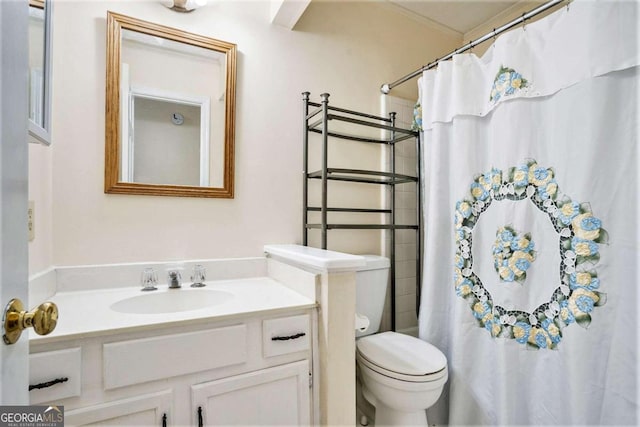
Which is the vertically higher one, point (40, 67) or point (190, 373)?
point (40, 67)

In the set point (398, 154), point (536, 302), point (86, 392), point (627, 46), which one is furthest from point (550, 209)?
point (86, 392)

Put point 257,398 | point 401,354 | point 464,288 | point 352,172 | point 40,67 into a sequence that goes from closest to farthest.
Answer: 1. point 40,67
2. point 257,398
3. point 401,354
4. point 464,288
5. point 352,172

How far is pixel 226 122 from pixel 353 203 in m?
0.83

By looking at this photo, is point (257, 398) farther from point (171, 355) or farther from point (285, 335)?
point (171, 355)

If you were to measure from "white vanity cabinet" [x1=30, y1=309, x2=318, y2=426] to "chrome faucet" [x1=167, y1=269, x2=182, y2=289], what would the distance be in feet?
1.36

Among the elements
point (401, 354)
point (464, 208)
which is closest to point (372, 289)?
point (401, 354)

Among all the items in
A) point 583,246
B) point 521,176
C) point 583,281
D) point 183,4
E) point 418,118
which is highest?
point 183,4

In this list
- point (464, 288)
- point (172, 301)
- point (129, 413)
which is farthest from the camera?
point (464, 288)

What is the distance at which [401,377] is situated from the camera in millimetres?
1218

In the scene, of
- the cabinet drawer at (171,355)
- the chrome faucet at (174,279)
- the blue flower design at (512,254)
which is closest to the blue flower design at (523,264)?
the blue flower design at (512,254)

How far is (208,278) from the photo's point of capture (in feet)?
4.64

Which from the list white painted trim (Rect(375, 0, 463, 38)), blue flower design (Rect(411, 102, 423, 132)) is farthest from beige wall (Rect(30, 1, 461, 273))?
blue flower design (Rect(411, 102, 423, 132))

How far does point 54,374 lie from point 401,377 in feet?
3.67

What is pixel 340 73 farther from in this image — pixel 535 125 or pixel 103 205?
pixel 103 205
